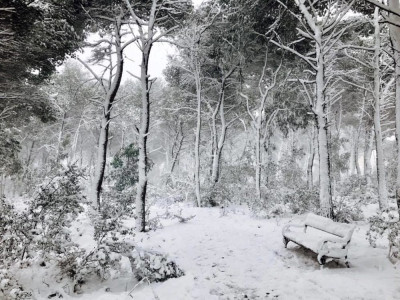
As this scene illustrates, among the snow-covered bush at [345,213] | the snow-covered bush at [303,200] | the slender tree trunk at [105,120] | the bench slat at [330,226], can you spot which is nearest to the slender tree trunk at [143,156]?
the slender tree trunk at [105,120]

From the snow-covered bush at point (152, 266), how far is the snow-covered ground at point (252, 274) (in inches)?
5.0

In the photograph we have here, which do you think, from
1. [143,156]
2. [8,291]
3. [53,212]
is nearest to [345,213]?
[143,156]

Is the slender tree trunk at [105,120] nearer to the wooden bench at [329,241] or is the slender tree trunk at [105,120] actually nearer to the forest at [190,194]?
the forest at [190,194]

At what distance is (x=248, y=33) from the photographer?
43.0ft

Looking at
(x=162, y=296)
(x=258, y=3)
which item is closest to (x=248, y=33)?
(x=258, y=3)

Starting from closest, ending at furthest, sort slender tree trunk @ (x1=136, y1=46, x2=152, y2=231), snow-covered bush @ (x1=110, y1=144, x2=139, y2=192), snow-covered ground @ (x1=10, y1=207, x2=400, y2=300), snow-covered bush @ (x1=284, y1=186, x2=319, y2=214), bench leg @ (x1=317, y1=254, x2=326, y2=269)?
snow-covered ground @ (x1=10, y1=207, x2=400, y2=300) → bench leg @ (x1=317, y1=254, x2=326, y2=269) → slender tree trunk @ (x1=136, y1=46, x2=152, y2=231) → snow-covered bush @ (x1=284, y1=186, x2=319, y2=214) → snow-covered bush @ (x1=110, y1=144, x2=139, y2=192)

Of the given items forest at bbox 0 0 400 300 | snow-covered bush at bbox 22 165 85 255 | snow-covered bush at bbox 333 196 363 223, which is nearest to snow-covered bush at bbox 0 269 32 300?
forest at bbox 0 0 400 300

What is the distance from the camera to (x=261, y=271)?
5062mm

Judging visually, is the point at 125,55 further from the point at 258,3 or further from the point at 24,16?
the point at 258,3

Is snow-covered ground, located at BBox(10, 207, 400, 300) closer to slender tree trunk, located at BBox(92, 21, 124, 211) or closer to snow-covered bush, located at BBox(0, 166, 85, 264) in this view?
snow-covered bush, located at BBox(0, 166, 85, 264)

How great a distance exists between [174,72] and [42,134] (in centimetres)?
1380

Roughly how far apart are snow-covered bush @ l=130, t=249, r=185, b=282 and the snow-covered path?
0.46ft

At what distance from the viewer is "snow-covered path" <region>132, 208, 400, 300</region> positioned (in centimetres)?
403

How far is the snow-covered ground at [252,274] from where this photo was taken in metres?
3.95
